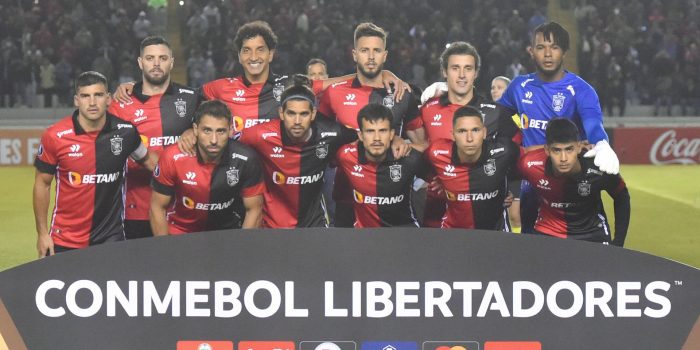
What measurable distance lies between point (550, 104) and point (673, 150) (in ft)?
45.4

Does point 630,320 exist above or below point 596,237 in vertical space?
above

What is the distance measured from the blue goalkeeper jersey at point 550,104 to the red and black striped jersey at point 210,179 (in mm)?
2253

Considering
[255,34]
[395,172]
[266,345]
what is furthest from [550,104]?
[266,345]

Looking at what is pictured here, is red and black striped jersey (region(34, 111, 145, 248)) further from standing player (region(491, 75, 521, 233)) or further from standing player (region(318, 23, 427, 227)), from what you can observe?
standing player (region(491, 75, 521, 233))

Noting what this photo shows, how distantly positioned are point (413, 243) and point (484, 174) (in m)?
3.14

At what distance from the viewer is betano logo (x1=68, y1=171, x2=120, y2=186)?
7016 millimetres

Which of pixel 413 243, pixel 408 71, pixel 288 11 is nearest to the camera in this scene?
pixel 413 243

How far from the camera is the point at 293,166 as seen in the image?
7.20 meters

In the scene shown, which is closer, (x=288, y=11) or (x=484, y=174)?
(x=484, y=174)

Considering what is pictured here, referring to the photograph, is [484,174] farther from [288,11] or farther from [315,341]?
[288,11]

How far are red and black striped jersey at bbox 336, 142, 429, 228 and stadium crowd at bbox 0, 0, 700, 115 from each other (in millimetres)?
15730

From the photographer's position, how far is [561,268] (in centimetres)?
398

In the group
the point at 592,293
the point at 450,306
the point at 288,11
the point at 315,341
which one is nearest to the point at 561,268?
the point at 592,293

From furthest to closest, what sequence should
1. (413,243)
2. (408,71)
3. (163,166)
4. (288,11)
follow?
1. (288,11)
2. (408,71)
3. (163,166)
4. (413,243)
